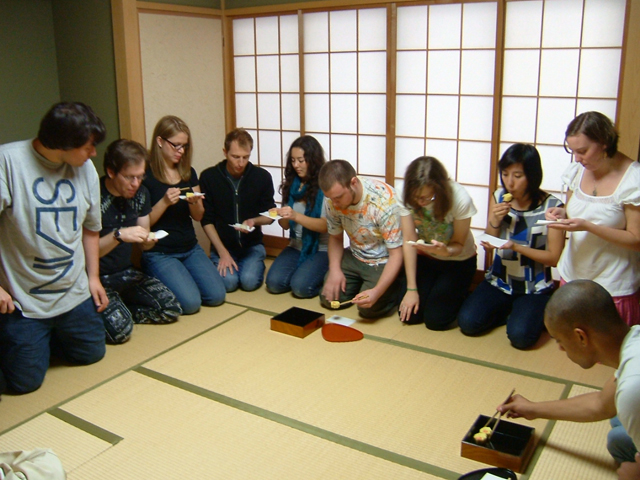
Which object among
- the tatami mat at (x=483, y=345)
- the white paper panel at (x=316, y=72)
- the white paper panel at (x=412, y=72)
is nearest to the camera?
the tatami mat at (x=483, y=345)

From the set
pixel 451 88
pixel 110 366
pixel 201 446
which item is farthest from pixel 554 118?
pixel 110 366

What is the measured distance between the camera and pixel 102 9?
173 inches

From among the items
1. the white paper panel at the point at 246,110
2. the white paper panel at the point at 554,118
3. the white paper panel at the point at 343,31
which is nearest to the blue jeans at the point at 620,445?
the white paper panel at the point at 554,118

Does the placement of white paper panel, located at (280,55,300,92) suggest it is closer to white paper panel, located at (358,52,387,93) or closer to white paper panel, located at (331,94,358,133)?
white paper panel, located at (331,94,358,133)

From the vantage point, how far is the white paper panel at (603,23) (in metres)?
3.51

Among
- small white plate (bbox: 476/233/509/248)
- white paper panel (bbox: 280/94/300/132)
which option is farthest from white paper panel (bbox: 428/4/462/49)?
small white plate (bbox: 476/233/509/248)

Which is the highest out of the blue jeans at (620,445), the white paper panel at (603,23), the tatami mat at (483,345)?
the white paper panel at (603,23)

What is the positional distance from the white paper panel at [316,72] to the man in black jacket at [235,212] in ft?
2.72

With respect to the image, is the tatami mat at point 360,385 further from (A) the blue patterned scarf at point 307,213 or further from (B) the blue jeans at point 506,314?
(A) the blue patterned scarf at point 307,213

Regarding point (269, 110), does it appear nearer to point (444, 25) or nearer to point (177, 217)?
Answer: point (177, 217)

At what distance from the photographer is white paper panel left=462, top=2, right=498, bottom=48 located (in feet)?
12.8

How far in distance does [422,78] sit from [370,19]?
570mm

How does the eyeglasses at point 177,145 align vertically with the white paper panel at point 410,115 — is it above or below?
below

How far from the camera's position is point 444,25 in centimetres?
409
